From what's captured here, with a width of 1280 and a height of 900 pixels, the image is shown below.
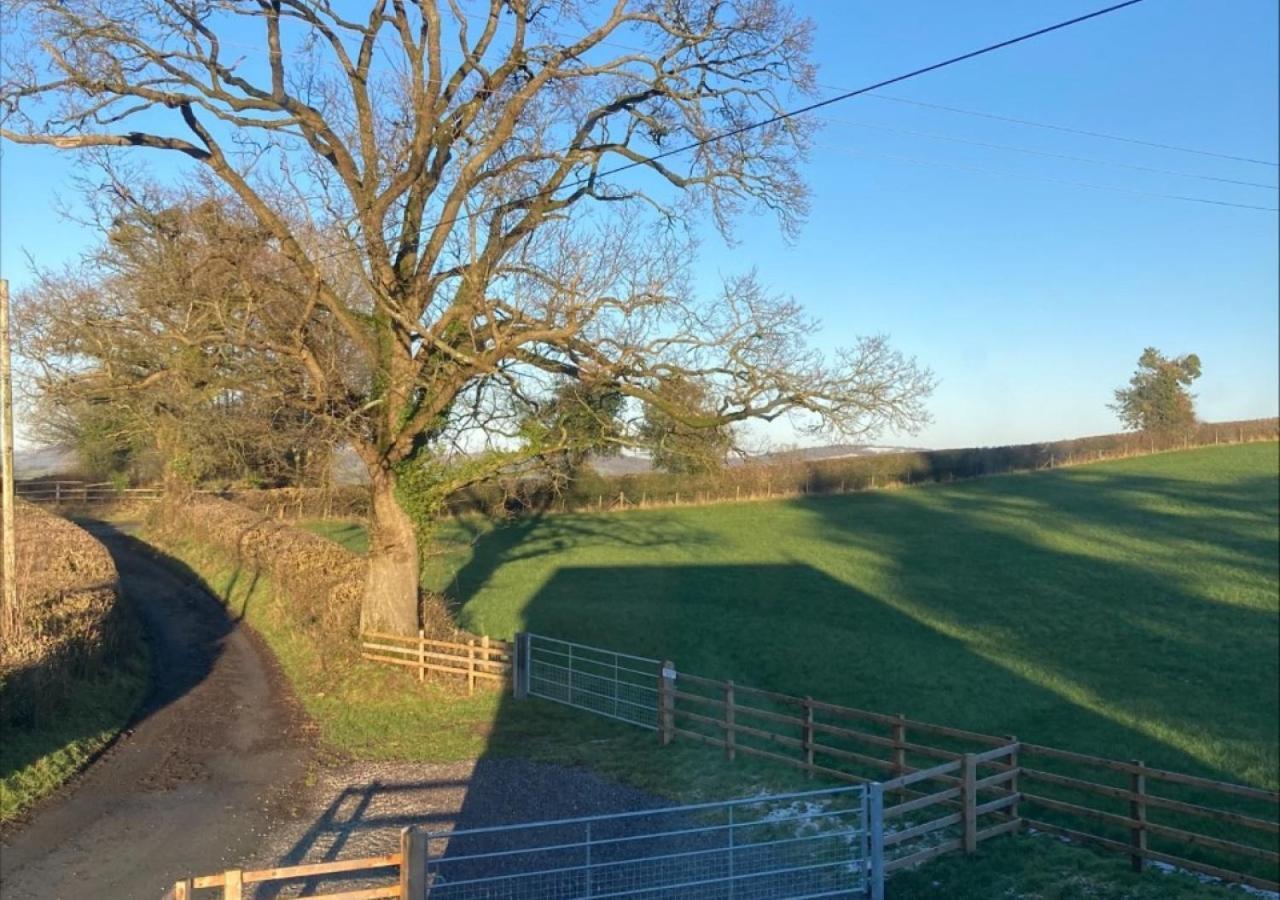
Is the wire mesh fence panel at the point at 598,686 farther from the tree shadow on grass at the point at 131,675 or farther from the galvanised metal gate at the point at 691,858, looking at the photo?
the tree shadow on grass at the point at 131,675

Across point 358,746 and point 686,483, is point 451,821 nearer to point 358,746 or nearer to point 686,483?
point 358,746

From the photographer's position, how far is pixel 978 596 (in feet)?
94.0

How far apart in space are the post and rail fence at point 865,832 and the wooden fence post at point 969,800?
13mm

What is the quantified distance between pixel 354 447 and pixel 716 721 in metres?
8.34

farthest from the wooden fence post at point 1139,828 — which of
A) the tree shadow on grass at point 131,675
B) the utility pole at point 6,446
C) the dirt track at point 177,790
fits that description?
the utility pole at point 6,446

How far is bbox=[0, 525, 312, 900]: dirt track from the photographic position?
9.20 metres

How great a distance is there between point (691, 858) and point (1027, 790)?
5.65 m

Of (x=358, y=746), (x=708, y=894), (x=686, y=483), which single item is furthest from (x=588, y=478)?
(x=708, y=894)

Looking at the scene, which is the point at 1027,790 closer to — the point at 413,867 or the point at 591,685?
the point at 591,685

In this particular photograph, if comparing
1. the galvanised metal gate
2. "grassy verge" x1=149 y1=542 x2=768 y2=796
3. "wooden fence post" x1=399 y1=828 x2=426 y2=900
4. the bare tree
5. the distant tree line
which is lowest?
"grassy verge" x1=149 y1=542 x2=768 y2=796

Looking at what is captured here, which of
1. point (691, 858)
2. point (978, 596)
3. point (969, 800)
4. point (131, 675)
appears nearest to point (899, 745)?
point (969, 800)

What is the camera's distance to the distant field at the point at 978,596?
17875 mm

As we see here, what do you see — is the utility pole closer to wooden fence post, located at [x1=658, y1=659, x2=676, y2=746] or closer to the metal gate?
the metal gate

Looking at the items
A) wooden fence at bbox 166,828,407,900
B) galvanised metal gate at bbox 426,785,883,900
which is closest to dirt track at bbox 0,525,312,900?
galvanised metal gate at bbox 426,785,883,900
